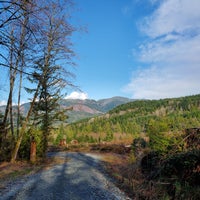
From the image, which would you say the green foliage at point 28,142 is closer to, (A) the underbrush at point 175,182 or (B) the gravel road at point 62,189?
(B) the gravel road at point 62,189

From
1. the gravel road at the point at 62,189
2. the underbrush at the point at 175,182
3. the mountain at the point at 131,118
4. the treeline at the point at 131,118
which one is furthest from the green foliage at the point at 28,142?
the treeline at the point at 131,118

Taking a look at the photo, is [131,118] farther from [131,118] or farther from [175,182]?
[175,182]

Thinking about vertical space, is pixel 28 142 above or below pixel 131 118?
below

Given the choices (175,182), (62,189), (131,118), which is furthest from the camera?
(131,118)

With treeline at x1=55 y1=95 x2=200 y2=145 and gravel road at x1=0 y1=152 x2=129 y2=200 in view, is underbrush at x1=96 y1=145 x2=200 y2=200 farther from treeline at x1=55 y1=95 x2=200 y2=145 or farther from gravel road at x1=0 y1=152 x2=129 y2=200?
treeline at x1=55 y1=95 x2=200 y2=145

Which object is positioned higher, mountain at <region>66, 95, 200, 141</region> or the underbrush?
mountain at <region>66, 95, 200, 141</region>

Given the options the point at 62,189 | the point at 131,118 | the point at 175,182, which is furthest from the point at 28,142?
the point at 131,118

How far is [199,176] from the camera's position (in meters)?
6.49

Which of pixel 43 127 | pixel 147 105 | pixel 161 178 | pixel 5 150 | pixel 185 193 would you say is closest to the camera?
pixel 185 193

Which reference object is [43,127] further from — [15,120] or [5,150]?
[5,150]

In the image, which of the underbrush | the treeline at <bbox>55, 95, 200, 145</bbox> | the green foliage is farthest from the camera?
the treeline at <bbox>55, 95, 200, 145</bbox>

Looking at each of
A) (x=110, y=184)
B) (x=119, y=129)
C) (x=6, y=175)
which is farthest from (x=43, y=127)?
(x=119, y=129)

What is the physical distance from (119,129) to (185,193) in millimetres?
113110

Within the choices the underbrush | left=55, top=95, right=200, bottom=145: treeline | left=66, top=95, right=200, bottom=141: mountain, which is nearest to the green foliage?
the underbrush
